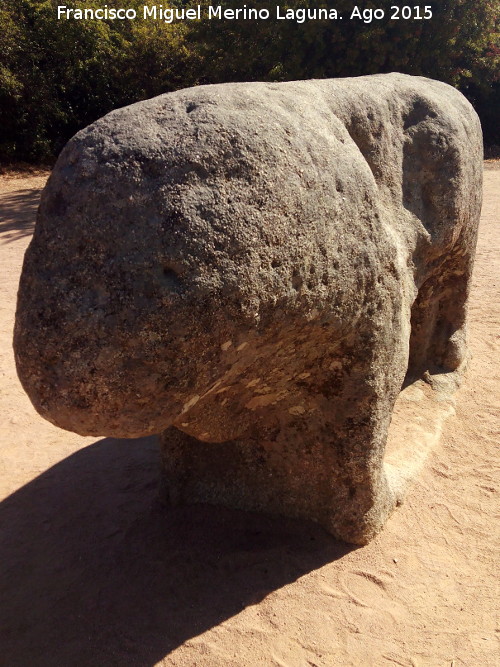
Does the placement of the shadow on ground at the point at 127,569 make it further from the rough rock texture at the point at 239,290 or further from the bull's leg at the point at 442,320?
the bull's leg at the point at 442,320

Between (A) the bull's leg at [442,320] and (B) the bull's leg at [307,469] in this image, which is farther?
(A) the bull's leg at [442,320]

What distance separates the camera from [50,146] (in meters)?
11.5

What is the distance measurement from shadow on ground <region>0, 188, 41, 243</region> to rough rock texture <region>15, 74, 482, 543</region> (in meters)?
5.89

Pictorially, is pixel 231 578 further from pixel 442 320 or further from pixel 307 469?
pixel 442 320

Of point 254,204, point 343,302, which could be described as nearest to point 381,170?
point 343,302

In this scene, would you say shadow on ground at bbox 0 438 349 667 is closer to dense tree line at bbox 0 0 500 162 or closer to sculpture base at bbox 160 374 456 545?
sculpture base at bbox 160 374 456 545

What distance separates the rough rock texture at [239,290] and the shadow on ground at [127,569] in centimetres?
14

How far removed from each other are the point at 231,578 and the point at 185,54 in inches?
463

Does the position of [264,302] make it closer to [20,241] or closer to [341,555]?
[341,555]

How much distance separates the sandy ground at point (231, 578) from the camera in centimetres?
203

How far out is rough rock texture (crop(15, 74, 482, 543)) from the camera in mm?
1393

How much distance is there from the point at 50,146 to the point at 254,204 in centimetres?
1117

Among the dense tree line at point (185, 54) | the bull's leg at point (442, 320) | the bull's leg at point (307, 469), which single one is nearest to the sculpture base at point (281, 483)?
the bull's leg at point (307, 469)

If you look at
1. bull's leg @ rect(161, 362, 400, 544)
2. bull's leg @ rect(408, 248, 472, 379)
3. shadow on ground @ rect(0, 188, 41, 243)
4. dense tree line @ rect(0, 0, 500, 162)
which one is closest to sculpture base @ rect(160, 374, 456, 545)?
bull's leg @ rect(161, 362, 400, 544)
